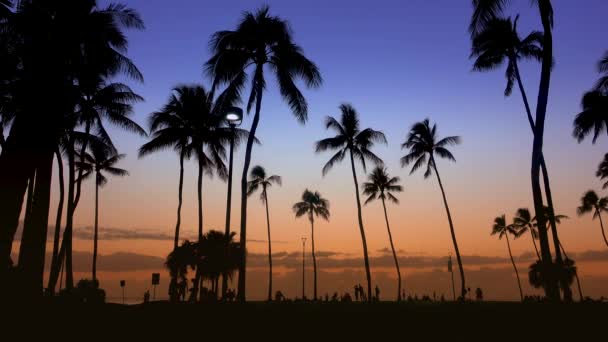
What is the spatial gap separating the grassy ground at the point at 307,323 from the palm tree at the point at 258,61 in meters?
11.2

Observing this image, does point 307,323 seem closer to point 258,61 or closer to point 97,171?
point 258,61

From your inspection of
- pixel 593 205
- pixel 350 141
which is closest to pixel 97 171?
pixel 350 141

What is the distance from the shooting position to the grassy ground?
980cm

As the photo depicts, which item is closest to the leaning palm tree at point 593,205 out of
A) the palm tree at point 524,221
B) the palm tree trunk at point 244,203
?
the palm tree at point 524,221

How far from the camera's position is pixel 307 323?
36.4ft

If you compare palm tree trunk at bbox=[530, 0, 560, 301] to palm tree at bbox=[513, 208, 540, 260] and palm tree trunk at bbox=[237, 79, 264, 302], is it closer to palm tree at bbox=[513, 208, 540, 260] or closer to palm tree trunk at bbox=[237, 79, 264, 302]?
palm tree trunk at bbox=[237, 79, 264, 302]

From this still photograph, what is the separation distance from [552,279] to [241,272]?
12369 mm

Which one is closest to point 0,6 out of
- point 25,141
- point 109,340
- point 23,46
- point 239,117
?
point 23,46

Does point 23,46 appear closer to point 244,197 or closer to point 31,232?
point 31,232

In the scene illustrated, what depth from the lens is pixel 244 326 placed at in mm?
10625

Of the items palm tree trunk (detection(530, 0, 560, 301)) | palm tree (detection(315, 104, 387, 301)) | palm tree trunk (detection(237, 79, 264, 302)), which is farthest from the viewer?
palm tree (detection(315, 104, 387, 301))

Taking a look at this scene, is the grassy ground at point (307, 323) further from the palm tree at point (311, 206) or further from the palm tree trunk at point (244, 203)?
the palm tree at point (311, 206)

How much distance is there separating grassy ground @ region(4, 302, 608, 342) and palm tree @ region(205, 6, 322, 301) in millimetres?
11218

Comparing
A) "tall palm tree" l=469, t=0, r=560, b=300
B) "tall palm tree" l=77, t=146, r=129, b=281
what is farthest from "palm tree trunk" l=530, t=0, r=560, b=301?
"tall palm tree" l=77, t=146, r=129, b=281
